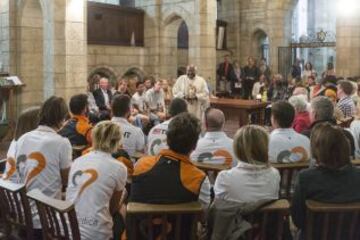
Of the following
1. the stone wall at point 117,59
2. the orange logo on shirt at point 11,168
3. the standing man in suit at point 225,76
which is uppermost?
the stone wall at point 117,59

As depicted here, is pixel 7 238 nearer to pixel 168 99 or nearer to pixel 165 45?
pixel 168 99

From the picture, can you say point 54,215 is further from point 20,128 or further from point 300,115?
point 300,115

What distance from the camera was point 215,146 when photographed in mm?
3705

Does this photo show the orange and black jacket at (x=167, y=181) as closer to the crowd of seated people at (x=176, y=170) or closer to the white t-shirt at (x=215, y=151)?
the crowd of seated people at (x=176, y=170)

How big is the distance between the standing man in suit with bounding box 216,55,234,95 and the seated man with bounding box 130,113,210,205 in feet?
35.0

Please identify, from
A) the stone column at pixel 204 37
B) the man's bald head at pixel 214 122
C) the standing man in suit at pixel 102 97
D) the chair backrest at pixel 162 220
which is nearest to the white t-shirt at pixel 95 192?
the chair backrest at pixel 162 220

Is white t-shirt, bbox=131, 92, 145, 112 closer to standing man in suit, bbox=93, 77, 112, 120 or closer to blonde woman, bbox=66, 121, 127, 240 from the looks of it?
standing man in suit, bbox=93, 77, 112, 120

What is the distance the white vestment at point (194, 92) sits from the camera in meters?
8.95

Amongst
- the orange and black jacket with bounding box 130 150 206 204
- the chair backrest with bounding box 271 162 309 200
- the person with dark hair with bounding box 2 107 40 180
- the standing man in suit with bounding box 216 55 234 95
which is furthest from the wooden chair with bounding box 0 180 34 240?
the standing man in suit with bounding box 216 55 234 95

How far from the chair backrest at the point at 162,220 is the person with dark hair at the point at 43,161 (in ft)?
3.21

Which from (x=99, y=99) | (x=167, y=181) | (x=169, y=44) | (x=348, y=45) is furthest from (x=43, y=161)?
(x=169, y=44)

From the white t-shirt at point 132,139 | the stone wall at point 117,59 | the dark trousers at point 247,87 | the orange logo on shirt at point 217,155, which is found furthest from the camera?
the dark trousers at point 247,87

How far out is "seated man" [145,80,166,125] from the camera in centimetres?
841

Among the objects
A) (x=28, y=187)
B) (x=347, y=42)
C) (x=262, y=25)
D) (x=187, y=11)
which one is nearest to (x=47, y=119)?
(x=28, y=187)
